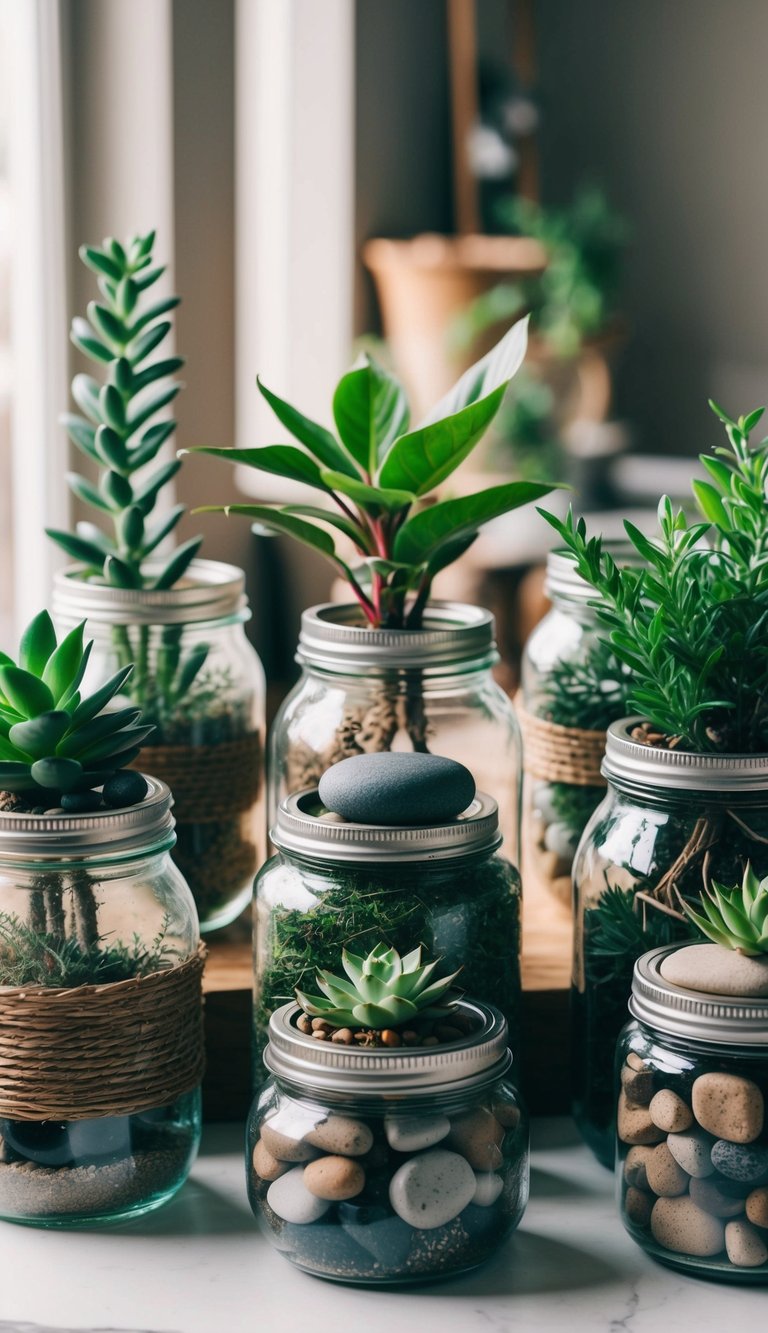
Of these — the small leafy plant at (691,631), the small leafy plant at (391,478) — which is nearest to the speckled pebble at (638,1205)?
the small leafy plant at (691,631)

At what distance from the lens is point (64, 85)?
1.37 m

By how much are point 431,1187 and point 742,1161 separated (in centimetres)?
13

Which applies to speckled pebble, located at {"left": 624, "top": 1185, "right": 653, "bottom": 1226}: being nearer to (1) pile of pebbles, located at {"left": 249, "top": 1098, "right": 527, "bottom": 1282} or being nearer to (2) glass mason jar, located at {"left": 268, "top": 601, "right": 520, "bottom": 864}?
(1) pile of pebbles, located at {"left": 249, "top": 1098, "right": 527, "bottom": 1282}

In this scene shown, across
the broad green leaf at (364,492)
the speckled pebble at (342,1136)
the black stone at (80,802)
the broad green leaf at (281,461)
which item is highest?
the broad green leaf at (281,461)

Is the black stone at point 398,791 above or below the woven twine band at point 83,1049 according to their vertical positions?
above

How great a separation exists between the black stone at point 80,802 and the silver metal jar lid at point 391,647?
0.16 metres

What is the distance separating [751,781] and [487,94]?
2.52 meters

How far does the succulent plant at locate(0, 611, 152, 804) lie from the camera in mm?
678

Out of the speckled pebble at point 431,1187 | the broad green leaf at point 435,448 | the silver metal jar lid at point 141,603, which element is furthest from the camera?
the silver metal jar lid at point 141,603

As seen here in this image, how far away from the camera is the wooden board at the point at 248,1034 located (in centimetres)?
83

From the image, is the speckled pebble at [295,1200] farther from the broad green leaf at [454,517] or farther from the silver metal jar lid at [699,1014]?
the broad green leaf at [454,517]

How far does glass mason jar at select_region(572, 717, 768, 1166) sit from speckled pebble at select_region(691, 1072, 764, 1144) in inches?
3.8

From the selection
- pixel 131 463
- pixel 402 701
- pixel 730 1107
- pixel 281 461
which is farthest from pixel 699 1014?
pixel 131 463

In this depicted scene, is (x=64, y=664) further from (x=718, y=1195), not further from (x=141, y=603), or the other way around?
(x=718, y=1195)
